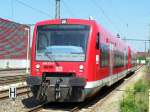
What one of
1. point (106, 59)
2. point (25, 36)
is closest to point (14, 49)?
point (25, 36)

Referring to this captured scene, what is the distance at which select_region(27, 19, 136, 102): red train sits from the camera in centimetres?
1509

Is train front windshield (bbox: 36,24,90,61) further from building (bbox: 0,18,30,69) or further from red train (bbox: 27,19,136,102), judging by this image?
building (bbox: 0,18,30,69)

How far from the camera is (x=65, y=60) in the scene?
15.5 meters

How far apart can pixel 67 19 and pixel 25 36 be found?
61.2 m

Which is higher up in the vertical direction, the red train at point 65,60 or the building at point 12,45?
the building at point 12,45

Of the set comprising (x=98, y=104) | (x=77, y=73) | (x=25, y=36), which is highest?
(x=25, y=36)

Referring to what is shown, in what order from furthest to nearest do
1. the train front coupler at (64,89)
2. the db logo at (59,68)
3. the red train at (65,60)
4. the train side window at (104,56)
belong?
the train side window at (104,56) < the db logo at (59,68) < the red train at (65,60) < the train front coupler at (64,89)

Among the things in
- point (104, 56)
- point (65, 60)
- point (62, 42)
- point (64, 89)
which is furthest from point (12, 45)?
point (64, 89)

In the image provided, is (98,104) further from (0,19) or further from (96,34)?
(0,19)

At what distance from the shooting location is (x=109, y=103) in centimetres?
1783

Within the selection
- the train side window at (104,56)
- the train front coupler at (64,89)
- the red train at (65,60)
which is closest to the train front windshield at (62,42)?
the red train at (65,60)

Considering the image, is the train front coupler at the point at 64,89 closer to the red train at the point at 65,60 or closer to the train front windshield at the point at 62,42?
the red train at the point at 65,60

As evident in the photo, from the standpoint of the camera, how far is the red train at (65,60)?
15.1 m

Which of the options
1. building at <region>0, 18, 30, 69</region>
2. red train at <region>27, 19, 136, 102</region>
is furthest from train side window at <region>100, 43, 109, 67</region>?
building at <region>0, 18, 30, 69</region>
